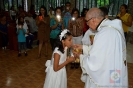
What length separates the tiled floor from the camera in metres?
4.61

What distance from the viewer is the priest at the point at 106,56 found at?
7.58 ft

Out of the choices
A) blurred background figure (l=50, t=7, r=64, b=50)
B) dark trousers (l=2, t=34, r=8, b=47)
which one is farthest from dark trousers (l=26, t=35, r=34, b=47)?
blurred background figure (l=50, t=7, r=64, b=50)

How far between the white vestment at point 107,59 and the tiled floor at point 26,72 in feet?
7.12

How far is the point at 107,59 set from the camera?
230 centimetres

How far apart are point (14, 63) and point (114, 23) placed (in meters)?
4.29

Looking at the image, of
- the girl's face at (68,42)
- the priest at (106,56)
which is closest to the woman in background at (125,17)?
the girl's face at (68,42)

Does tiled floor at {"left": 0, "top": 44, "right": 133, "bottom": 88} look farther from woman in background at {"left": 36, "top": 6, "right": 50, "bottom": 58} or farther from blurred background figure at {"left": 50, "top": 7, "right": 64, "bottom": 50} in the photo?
blurred background figure at {"left": 50, "top": 7, "right": 64, "bottom": 50}

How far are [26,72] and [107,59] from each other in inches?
136

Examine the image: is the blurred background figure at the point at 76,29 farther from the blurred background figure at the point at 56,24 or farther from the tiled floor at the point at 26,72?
the tiled floor at the point at 26,72

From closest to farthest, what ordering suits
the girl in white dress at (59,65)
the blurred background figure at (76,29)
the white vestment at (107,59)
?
the white vestment at (107,59)
the girl in white dress at (59,65)
the blurred background figure at (76,29)

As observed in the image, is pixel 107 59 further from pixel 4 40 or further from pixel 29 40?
pixel 4 40

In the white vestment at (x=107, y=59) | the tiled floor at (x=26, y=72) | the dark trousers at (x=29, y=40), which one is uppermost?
the white vestment at (x=107, y=59)

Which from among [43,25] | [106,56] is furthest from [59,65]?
[43,25]

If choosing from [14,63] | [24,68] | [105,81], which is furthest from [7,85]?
[105,81]
